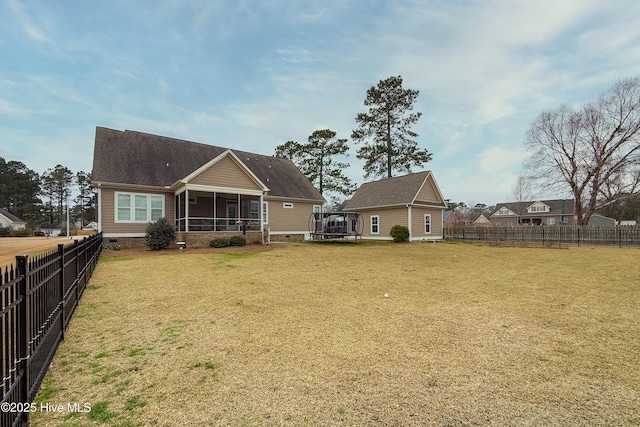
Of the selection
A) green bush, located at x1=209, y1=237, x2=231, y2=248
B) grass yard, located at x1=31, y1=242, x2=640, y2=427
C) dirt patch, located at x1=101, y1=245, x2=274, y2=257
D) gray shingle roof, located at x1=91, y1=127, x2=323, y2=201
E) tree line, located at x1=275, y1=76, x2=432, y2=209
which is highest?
tree line, located at x1=275, y1=76, x2=432, y2=209

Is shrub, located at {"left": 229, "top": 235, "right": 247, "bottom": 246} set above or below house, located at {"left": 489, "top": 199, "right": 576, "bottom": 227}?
below

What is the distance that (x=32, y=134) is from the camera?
26.9 metres

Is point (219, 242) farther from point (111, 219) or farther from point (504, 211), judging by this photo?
point (504, 211)

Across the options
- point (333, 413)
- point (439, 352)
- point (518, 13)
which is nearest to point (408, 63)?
point (518, 13)

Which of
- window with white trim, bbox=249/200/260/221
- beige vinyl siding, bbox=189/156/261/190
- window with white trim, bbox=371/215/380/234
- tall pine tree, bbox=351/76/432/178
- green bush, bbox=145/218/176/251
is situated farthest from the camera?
tall pine tree, bbox=351/76/432/178

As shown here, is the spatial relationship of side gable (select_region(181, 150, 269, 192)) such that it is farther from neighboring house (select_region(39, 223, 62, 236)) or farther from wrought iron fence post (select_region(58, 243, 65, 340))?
neighboring house (select_region(39, 223, 62, 236))

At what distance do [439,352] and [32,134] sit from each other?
36.6m

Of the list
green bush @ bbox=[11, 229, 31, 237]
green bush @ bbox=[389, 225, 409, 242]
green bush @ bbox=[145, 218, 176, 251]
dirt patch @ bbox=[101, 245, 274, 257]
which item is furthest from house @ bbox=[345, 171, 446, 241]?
green bush @ bbox=[11, 229, 31, 237]

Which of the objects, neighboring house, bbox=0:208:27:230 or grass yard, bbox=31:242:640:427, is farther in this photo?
neighboring house, bbox=0:208:27:230

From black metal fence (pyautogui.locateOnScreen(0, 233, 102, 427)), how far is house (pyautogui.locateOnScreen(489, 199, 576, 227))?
58082 mm

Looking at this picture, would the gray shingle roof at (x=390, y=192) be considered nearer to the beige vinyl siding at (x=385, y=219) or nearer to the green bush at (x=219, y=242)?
Result: the beige vinyl siding at (x=385, y=219)

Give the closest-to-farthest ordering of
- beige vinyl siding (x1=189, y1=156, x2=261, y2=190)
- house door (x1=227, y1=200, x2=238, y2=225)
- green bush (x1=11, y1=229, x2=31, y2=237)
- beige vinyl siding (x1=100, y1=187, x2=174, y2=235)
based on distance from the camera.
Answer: beige vinyl siding (x1=100, y1=187, x2=174, y2=235) → beige vinyl siding (x1=189, y1=156, x2=261, y2=190) → house door (x1=227, y1=200, x2=238, y2=225) → green bush (x1=11, y1=229, x2=31, y2=237)

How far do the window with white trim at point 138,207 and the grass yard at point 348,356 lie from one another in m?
10.7

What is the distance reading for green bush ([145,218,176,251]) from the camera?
48.5ft
